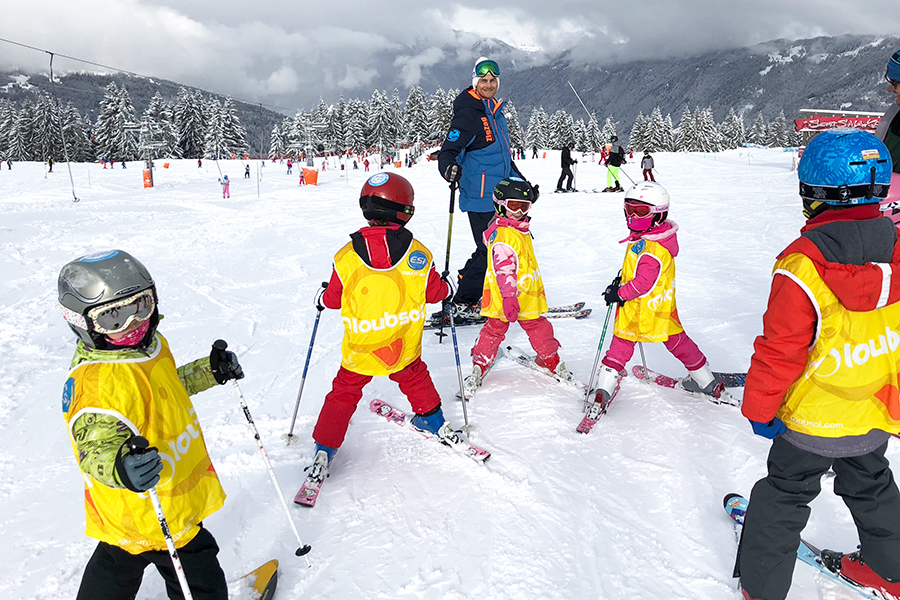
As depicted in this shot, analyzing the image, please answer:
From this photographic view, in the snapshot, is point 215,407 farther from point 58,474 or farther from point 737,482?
point 737,482

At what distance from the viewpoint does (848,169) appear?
177 cm

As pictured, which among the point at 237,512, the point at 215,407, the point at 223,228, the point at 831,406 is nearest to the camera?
the point at 831,406

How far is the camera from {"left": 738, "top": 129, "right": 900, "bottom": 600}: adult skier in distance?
176 centimetres

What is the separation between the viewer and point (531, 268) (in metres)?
4.16

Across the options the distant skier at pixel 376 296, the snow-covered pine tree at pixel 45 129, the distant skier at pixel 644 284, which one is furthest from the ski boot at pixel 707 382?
the snow-covered pine tree at pixel 45 129

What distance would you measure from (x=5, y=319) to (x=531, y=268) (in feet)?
20.0

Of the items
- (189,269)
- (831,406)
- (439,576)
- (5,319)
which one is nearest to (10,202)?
(189,269)

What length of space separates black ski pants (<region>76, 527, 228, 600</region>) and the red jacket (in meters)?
2.18

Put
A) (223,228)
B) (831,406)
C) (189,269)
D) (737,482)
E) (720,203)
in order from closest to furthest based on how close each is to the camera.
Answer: (831,406)
(737,482)
(189,269)
(223,228)
(720,203)

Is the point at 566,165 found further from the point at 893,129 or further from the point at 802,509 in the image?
the point at 802,509

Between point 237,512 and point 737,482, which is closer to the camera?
point 237,512

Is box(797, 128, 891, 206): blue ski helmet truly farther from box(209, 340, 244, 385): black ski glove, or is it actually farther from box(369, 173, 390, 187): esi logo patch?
box(209, 340, 244, 385): black ski glove

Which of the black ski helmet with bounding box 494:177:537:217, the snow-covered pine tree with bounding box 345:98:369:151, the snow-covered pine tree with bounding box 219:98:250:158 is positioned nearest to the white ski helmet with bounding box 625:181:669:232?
the black ski helmet with bounding box 494:177:537:217

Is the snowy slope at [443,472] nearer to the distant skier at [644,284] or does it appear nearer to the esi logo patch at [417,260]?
the distant skier at [644,284]
